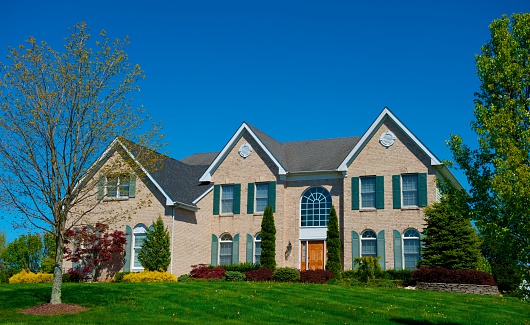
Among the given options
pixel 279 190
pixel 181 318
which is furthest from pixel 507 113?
pixel 279 190

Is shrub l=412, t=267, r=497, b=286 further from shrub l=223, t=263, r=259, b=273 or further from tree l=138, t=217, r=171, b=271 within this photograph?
tree l=138, t=217, r=171, b=271

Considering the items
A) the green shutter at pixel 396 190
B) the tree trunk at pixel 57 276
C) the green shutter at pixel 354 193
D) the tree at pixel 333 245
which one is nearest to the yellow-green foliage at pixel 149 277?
the tree at pixel 333 245

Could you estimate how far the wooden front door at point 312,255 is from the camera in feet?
98.2

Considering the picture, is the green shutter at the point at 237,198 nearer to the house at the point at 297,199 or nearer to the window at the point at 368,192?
the house at the point at 297,199

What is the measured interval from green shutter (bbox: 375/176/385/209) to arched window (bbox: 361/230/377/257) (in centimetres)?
144

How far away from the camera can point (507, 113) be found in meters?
12.9

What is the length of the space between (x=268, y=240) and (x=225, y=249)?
11.4 ft

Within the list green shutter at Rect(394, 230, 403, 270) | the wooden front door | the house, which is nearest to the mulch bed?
the house

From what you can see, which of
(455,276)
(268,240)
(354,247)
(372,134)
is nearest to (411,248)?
(354,247)

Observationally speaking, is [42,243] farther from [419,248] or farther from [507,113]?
[507,113]

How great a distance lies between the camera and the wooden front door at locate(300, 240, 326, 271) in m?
29.9

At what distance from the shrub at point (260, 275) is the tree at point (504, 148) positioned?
49.3 feet

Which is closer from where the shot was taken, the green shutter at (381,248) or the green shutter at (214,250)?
the green shutter at (381,248)

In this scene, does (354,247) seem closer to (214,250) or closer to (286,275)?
(286,275)
